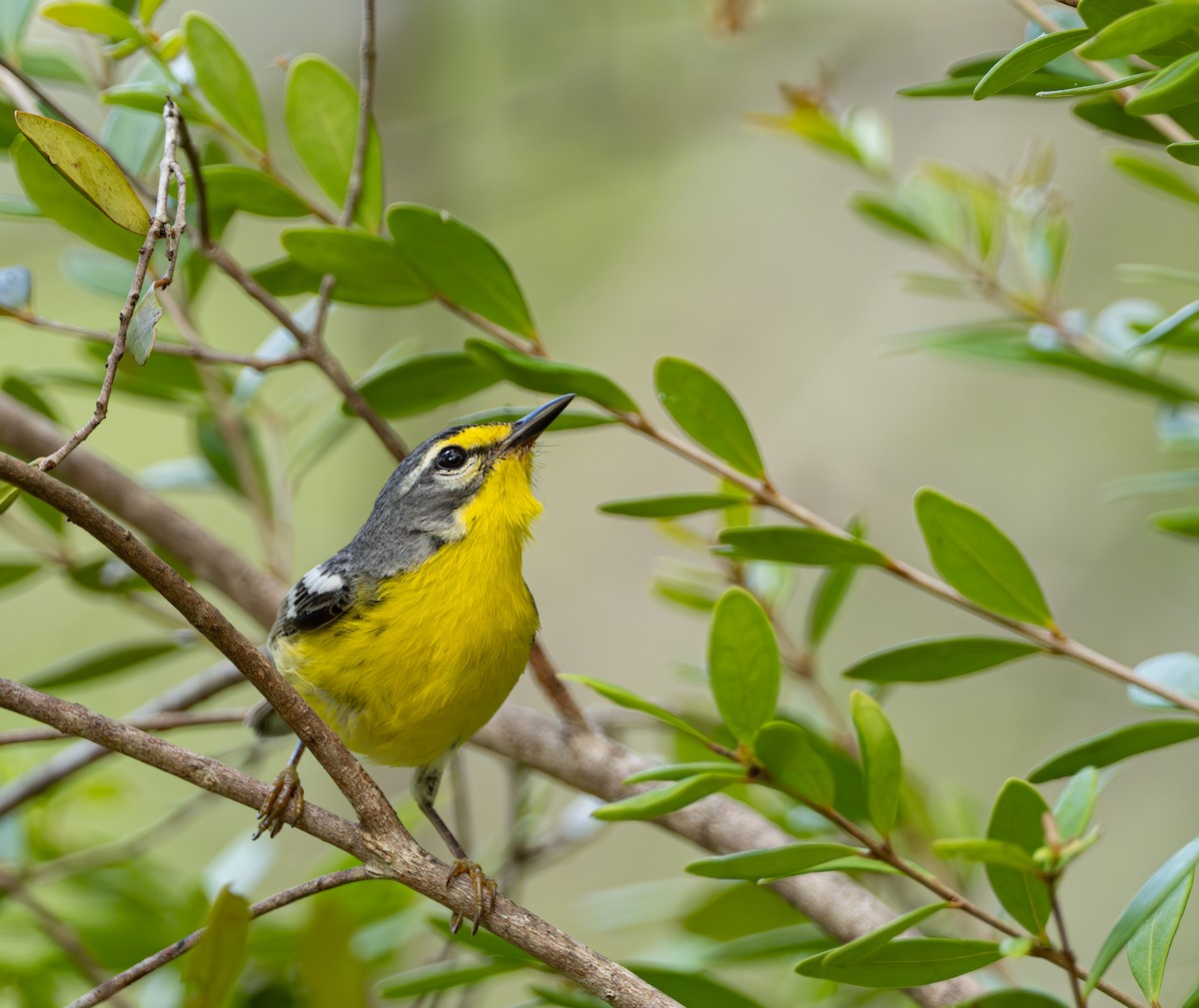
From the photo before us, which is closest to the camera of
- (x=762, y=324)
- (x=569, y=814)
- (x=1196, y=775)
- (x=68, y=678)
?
(x=68, y=678)

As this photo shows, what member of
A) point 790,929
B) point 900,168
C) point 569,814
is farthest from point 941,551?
point 900,168

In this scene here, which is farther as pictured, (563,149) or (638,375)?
(638,375)

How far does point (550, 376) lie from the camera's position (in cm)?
194

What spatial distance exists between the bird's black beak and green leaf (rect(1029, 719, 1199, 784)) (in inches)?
37.6

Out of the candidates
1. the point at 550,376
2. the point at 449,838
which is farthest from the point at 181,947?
the point at 449,838

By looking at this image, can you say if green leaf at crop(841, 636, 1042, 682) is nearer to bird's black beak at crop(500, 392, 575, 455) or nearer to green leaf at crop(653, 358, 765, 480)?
green leaf at crop(653, 358, 765, 480)

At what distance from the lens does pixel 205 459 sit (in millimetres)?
3012

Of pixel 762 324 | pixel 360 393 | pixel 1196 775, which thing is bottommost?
pixel 1196 775

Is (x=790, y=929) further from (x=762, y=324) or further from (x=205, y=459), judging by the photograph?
(x=762, y=324)

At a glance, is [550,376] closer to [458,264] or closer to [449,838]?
[458,264]

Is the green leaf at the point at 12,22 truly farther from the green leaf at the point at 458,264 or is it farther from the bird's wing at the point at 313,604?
the bird's wing at the point at 313,604

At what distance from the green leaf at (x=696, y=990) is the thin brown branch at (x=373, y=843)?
410 mm

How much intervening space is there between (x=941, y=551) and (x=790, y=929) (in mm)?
799

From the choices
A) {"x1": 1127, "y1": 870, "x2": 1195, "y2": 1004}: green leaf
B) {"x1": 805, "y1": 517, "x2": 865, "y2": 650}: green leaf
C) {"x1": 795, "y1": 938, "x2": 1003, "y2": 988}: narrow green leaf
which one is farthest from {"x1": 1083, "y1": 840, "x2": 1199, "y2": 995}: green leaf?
{"x1": 805, "y1": 517, "x2": 865, "y2": 650}: green leaf
